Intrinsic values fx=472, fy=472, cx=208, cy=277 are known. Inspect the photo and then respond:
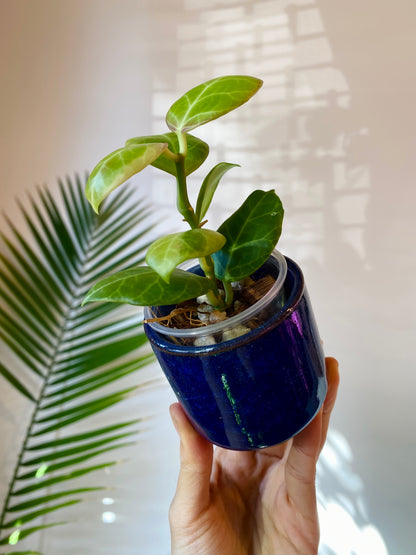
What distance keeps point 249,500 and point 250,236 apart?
50 cm

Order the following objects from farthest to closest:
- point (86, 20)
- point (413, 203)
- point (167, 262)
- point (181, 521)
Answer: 1. point (86, 20)
2. point (413, 203)
3. point (181, 521)
4. point (167, 262)

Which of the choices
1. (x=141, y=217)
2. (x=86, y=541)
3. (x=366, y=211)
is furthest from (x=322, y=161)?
(x=86, y=541)

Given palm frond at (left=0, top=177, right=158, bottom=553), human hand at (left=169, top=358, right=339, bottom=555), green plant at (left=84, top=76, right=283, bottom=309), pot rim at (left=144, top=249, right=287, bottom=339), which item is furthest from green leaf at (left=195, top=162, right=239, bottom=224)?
palm frond at (left=0, top=177, right=158, bottom=553)

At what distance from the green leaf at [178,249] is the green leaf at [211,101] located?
10 centimetres

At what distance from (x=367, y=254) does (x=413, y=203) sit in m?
0.15

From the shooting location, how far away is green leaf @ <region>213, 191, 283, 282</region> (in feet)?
1.44

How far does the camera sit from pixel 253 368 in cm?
42

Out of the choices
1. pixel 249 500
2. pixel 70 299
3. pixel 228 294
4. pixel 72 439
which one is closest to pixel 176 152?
pixel 228 294

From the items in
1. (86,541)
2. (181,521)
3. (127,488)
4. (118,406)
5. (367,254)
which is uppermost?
(181,521)

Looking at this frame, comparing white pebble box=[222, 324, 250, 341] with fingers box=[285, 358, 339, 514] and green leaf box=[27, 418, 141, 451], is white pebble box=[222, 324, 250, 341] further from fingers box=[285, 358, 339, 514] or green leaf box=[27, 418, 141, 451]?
green leaf box=[27, 418, 141, 451]

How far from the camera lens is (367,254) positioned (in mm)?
1142

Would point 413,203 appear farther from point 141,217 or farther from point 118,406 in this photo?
point 118,406

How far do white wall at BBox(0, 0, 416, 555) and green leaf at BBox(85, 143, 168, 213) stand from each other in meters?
0.85

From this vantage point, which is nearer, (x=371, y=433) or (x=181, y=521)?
(x=181, y=521)
